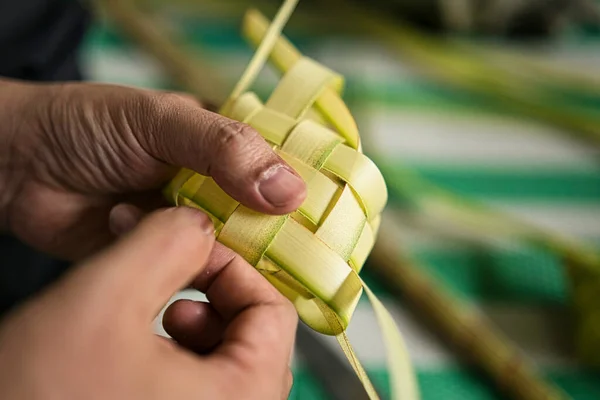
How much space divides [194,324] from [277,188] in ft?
0.36

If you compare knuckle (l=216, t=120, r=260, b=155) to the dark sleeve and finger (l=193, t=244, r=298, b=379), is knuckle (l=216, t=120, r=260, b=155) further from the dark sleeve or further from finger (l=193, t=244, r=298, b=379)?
the dark sleeve

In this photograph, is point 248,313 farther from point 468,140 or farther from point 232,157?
point 468,140

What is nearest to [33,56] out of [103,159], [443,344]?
[103,159]

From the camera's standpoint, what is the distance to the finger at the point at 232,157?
39cm

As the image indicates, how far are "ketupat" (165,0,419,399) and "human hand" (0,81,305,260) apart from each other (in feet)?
0.06

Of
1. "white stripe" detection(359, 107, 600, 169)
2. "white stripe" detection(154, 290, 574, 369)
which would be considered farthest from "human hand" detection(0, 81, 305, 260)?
"white stripe" detection(359, 107, 600, 169)

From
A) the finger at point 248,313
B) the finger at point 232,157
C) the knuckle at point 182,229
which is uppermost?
the finger at point 232,157

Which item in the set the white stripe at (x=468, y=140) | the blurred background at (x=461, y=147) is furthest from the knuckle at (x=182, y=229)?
the white stripe at (x=468, y=140)

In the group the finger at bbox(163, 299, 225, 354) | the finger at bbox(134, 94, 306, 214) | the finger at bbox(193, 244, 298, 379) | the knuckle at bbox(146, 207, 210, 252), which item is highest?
the finger at bbox(134, 94, 306, 214)

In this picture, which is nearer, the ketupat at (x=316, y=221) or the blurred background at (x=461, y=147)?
the ketupat at (x=316, y=221)

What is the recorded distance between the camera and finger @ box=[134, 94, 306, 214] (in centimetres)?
39

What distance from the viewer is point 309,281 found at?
0.39m

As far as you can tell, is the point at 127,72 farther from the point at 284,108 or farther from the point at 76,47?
the point at 284,108

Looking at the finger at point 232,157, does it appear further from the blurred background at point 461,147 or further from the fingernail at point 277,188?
the blurred background at point 461,147
